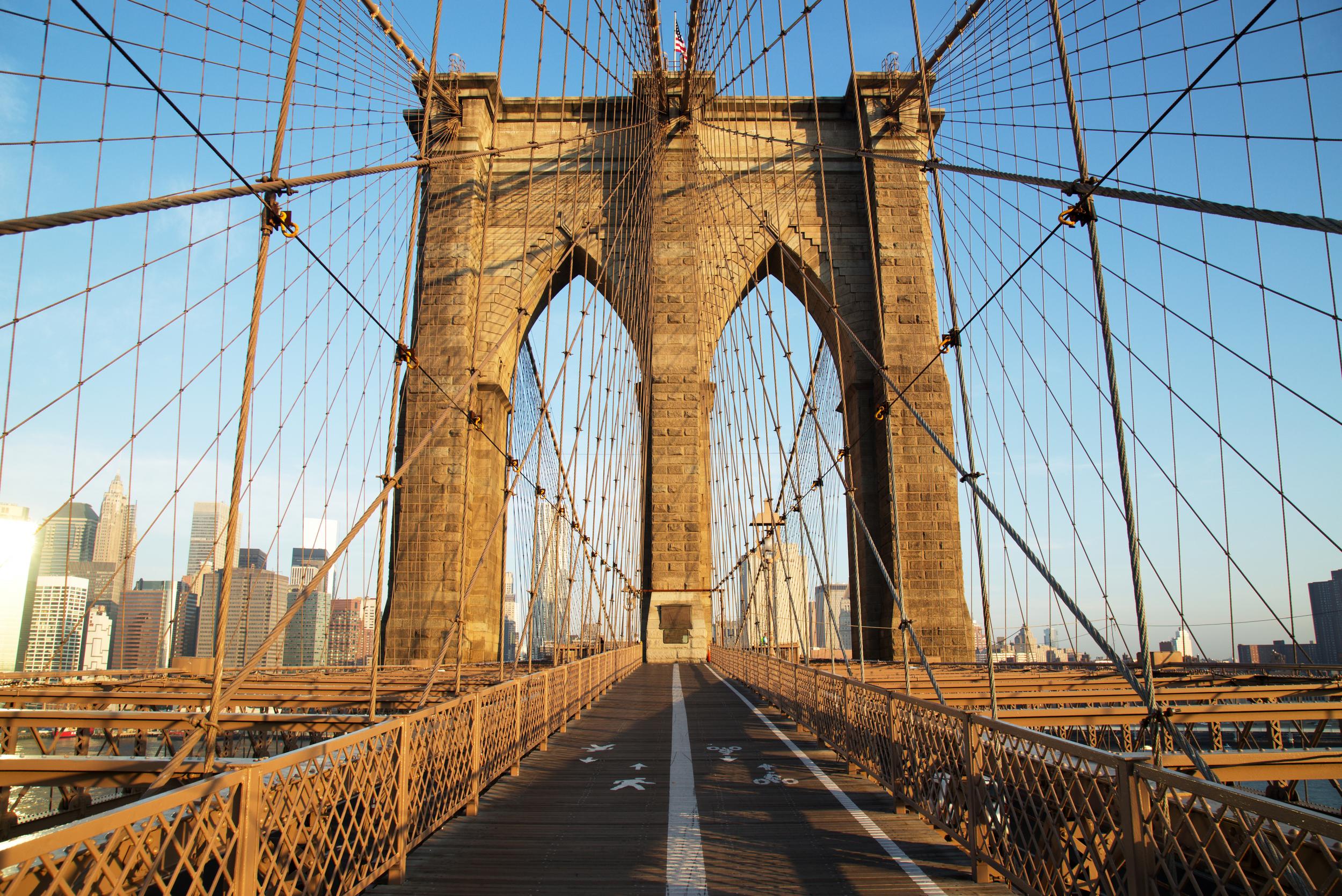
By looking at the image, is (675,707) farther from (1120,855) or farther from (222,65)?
(222,65)

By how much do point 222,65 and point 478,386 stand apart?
32.9 feet

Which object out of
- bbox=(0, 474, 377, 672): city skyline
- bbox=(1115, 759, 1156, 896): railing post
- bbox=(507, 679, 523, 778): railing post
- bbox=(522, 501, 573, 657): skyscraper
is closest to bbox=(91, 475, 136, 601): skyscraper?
bbox=(0, 474, 377, 672): city skyline

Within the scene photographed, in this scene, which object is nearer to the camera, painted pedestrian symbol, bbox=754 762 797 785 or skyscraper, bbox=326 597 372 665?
painted pedestrian symbol, bbox=754 762 797 785

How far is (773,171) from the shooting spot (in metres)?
19.5

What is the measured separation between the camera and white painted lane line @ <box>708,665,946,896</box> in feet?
11.1

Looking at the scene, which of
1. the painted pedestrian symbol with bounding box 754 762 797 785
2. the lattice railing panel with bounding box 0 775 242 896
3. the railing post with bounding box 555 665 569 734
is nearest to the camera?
the lattice railing panel with bounding box 0 775 242 896

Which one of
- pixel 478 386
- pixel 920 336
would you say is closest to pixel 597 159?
pixel 478 386

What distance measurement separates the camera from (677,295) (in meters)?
21.3

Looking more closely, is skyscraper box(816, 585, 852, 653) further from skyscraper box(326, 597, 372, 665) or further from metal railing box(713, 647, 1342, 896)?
skyscraper box(326, 597, 372, 665)

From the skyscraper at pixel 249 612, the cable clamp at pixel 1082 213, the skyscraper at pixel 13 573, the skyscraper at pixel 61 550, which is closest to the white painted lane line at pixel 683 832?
the cable clamp at pixel 1082 213

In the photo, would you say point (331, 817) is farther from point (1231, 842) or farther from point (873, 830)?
point (1231, 842)

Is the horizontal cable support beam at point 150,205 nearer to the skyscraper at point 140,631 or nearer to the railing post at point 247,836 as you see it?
the railing post at point 247,836

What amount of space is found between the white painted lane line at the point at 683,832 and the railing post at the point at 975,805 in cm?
112

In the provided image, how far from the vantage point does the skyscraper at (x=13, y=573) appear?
23.0ft
